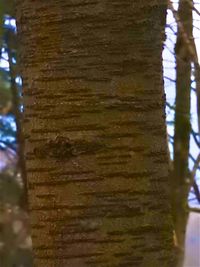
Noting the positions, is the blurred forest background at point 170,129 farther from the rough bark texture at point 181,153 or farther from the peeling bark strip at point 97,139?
the peeling bark strip at point 97,139

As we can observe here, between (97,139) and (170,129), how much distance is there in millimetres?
1826

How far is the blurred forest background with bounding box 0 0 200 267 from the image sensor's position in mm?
2184

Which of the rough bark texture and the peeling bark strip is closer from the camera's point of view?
the peeling bark strip

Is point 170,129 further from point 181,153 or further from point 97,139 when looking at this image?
point 97,139

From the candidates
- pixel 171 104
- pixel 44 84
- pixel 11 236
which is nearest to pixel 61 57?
pixel 44 84

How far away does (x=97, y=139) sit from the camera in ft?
3.14

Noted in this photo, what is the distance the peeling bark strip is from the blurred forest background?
0.74 metres

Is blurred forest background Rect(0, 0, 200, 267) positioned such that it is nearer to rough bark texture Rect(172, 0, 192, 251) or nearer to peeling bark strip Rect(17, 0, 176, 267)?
rough bark texture Rect(172, 0, 192, 251)

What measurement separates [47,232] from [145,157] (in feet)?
0.55

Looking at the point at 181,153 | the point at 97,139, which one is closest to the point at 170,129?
the point at 181,153

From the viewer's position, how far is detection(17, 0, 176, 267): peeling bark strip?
95 cm

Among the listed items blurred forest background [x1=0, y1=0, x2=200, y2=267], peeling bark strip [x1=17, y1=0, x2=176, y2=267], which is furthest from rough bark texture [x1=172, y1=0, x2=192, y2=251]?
peeling bark strip [x1=17, y1=0, x2=176, y2=267]

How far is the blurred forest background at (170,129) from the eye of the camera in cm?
218

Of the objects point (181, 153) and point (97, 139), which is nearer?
point (97, 139)
